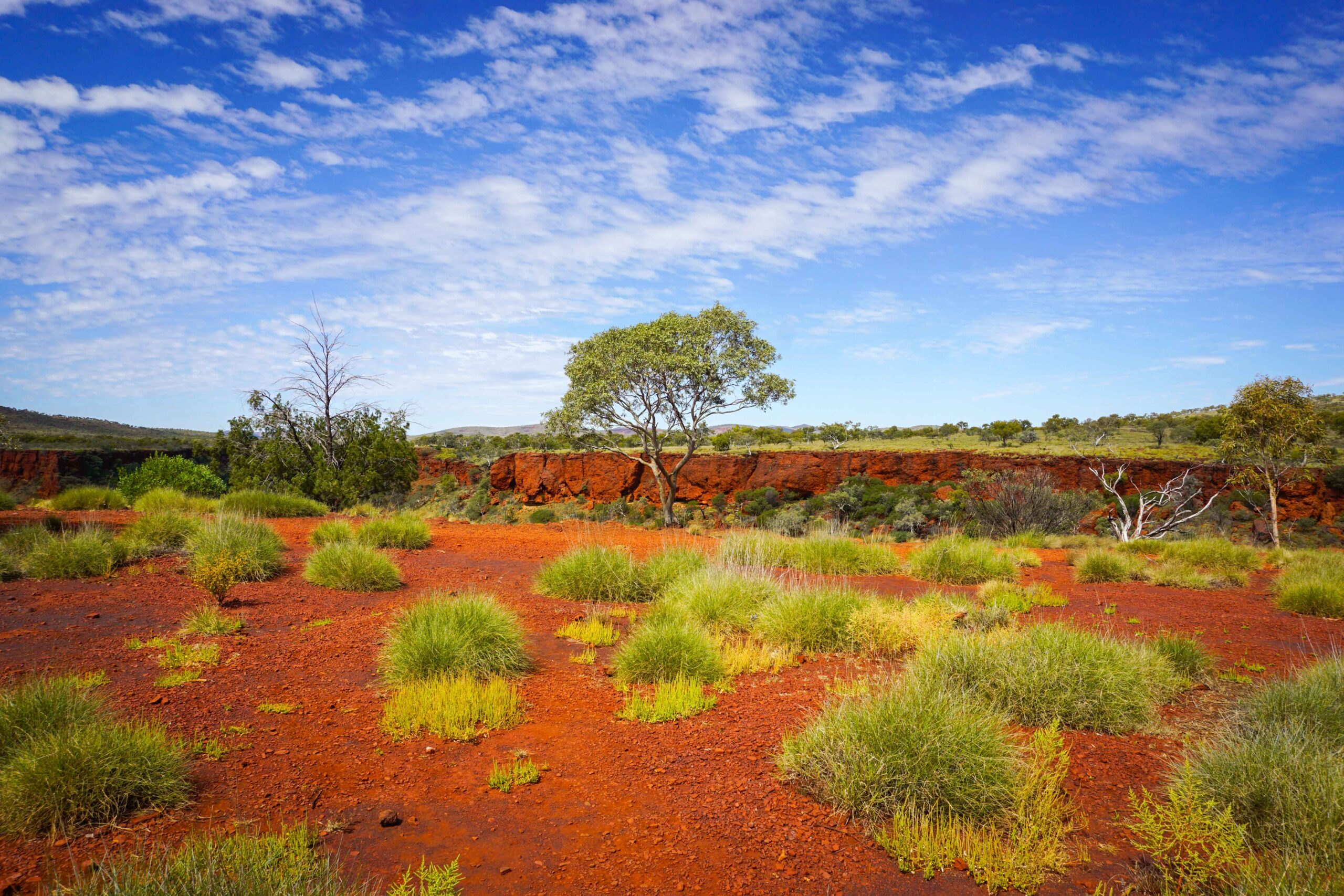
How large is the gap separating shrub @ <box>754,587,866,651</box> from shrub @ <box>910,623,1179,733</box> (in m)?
1.48

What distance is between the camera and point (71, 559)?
9.44m

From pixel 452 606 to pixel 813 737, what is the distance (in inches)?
153

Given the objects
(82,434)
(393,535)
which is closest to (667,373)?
(393,535)

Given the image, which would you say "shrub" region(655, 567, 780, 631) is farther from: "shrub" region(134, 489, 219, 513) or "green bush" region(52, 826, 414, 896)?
"shrub" region(134, 489, 219, 513)

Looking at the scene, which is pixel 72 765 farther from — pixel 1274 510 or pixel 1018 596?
pixel 1274 510

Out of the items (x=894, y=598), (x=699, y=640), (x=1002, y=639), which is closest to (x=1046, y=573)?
(x=894, y=598)

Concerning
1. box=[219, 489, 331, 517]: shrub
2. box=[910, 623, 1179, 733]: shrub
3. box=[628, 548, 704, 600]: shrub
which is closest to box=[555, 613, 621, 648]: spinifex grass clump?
box=[628, 548, 704, 600]: shrub

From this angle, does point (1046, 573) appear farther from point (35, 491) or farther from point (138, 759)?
point (35, 491)

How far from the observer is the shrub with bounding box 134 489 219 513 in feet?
47.6

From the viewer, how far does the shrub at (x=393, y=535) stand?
43.8 feet

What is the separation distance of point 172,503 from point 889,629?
15.3 meters

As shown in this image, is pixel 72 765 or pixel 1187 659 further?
pixel 1187 659

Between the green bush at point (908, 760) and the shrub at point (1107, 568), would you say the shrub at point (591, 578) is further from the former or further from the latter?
the shrub at point (1107, 568)

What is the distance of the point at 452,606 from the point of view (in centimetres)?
684
